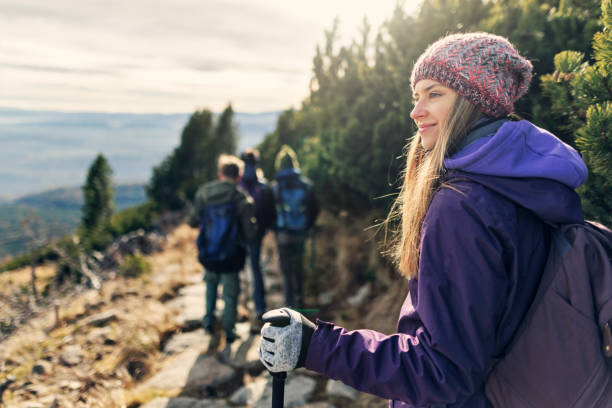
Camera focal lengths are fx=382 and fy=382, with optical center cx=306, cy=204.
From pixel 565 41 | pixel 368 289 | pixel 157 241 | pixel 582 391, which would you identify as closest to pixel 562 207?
pixel 582 391

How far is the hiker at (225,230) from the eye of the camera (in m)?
4.73

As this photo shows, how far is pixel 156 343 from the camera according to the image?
195 inches

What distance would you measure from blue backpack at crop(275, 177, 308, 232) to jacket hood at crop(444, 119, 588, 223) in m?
4.34

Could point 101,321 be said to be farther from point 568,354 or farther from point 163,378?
point 568,354

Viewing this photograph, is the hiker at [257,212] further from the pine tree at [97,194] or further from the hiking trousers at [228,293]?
the pine tree at [97,194]

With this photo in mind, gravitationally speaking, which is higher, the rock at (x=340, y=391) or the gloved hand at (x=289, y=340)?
the gloved hand at (x=289, y=340)

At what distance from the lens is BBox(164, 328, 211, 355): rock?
491 cm

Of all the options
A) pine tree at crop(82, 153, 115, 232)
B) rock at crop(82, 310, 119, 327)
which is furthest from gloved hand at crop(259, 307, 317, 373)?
pine tree at crop(82, 153, 115, 232)

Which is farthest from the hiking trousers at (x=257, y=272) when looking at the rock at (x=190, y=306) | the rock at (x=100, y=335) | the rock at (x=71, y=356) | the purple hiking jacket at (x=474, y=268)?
the purple hiking jacket at (x=474, y=268)

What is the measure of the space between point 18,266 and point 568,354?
32.5 metres

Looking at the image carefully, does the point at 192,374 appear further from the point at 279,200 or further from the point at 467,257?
the point at 467,257

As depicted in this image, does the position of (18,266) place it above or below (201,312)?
below

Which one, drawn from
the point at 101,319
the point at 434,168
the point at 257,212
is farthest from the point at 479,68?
the point at 101,319

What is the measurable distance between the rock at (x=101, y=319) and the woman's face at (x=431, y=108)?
558 centimetres
